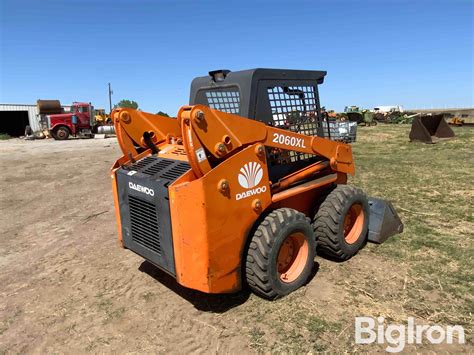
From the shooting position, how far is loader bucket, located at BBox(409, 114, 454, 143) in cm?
1515

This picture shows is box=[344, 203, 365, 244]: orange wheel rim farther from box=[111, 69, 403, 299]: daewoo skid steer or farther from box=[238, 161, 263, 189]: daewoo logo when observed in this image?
box=[238, 161, 263, 189]: daewoo logo

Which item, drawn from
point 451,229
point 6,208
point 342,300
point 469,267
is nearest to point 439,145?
point 451,229

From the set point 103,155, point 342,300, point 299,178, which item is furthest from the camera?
point 103,155

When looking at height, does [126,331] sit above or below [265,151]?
below

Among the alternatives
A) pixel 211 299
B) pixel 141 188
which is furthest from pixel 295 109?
pixel 211 299

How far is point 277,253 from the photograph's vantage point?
11.0ft

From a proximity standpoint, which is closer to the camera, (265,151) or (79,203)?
(265,151)

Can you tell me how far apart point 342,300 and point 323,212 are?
3.20ft

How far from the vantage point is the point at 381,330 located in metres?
3.02

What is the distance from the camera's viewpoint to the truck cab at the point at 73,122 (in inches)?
992

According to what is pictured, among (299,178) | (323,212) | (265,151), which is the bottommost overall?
(323,212)

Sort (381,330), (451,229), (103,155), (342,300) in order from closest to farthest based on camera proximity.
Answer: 1. (381,330)
2. (342,300)
3. (451,229)
4. (103,155)

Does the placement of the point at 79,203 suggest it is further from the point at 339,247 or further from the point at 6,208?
the point at 339,247

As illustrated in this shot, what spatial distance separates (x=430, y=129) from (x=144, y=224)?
15.5 metres
